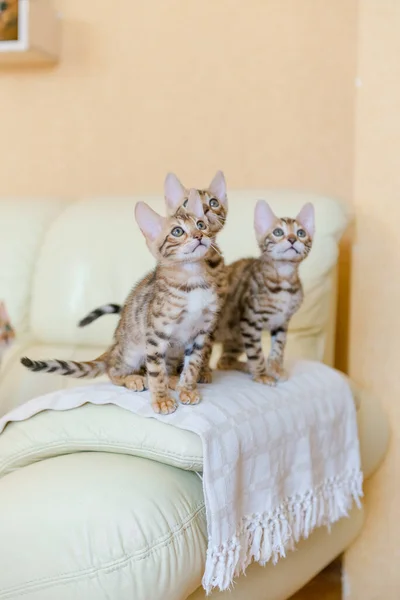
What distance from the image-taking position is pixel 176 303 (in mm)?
1288

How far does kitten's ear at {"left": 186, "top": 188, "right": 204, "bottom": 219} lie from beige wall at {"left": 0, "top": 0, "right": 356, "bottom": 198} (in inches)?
40.2

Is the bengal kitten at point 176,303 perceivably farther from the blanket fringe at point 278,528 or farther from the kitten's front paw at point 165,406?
the blanket fringe at point 278,528

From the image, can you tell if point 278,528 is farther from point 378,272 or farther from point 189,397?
point 378,272

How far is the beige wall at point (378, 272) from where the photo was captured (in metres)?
1.92

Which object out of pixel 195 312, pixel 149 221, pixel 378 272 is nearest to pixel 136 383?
pixel 195 312

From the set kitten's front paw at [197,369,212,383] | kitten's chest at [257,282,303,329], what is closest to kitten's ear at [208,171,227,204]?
kitten's chest at [257,282,303,329]

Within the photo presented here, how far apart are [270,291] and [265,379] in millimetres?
172

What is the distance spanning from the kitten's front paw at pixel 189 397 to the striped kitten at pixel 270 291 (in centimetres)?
24

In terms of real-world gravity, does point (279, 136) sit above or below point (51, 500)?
above

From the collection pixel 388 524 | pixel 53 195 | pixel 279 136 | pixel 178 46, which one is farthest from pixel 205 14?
pixel 388 524

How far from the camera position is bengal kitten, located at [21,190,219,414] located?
4.12ft

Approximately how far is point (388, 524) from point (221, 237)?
0.85 m

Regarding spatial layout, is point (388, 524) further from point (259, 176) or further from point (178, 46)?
point (178, 46)

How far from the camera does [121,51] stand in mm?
2449
